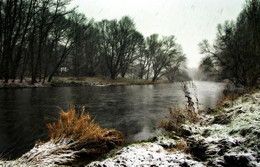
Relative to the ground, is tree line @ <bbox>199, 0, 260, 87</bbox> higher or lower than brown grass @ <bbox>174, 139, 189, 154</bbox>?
higher

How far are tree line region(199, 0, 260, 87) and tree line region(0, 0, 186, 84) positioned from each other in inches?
755

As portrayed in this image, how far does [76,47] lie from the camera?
3072 cm

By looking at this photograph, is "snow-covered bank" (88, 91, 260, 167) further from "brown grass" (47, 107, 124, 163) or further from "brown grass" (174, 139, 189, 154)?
"brown grass" (47, 107, 124, 163)

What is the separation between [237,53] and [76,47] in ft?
89.6

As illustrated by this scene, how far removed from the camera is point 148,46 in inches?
1745

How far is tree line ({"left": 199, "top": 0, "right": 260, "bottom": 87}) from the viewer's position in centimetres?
1041

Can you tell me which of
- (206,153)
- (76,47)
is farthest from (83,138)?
(76,47)

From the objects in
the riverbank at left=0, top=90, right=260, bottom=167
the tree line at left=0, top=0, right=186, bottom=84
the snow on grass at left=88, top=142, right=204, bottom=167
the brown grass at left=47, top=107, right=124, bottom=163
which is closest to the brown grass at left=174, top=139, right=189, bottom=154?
the riverbank at left=0, top=90, right=260, bottom=167

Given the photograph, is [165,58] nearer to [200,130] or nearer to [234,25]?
[234,25]

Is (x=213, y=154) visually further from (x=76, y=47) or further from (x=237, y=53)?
(x=76, y=47)

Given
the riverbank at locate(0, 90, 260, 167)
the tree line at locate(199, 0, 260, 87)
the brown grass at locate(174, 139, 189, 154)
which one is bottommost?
the brown grass at locate(174, 139, 189, 154)

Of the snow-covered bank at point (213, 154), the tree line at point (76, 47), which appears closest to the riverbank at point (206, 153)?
the snow-covered bank at point (213, 154)

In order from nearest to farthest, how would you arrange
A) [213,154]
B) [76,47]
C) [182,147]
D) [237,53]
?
[213,154] → [182,147] → [237,53] → [76,47]

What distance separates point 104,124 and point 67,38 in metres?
22.6
